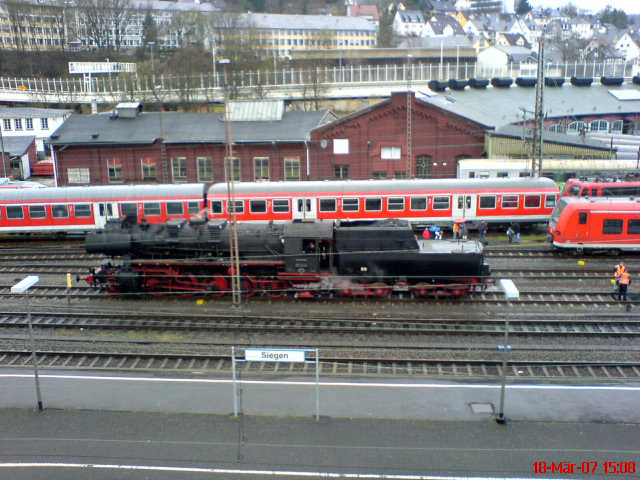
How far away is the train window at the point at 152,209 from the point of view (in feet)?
98.0

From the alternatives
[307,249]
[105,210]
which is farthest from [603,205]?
[105,210]

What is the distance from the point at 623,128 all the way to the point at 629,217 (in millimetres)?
34947

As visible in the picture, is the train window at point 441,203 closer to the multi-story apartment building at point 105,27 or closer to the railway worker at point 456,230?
the railway worker at point 456,230

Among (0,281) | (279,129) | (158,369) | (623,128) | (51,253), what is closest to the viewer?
(158,369)

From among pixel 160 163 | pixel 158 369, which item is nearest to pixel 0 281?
pixel 158 369

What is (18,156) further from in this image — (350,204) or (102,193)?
(350,204)

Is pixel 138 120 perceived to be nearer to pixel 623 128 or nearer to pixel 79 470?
pixel 79 470

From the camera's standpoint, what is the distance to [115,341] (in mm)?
17859

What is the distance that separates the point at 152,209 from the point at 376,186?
37.8 ft

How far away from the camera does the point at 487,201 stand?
1179 inches

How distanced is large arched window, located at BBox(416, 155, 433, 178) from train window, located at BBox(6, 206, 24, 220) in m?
24.7

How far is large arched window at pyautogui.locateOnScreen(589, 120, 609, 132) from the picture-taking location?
179ft

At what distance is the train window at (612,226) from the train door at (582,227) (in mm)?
748

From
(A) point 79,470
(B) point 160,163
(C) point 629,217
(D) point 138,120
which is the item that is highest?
(D) point 138,120
